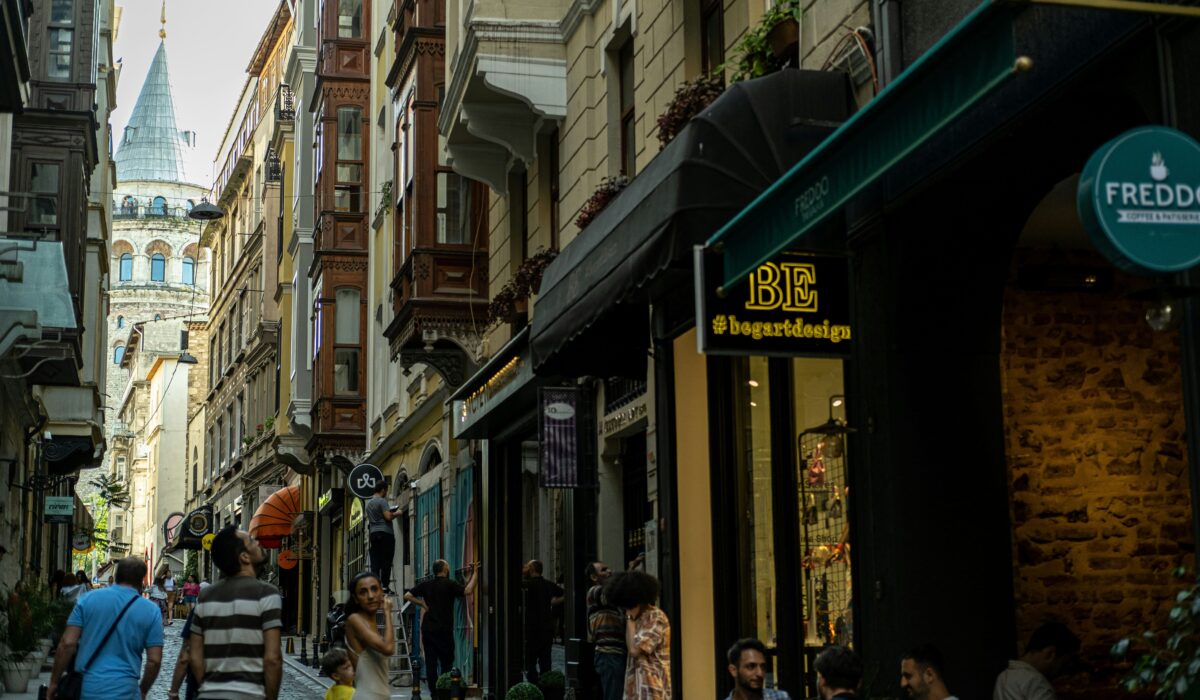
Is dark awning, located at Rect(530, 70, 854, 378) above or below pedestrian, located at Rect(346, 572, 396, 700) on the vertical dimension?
above

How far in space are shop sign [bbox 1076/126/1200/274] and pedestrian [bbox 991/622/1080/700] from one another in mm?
3511

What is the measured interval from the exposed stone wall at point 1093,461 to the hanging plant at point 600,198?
18.2ft

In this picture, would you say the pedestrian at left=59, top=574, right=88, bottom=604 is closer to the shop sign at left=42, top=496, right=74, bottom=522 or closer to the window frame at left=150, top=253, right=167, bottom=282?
the shop sign at left=42, top=496, right=74, bottom=522

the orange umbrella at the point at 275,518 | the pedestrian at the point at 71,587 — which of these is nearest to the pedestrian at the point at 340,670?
the pedestrian at the point at 71,587

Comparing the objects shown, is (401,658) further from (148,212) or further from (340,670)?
(148,212)

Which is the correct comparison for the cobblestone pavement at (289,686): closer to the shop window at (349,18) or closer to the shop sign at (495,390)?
the shop sign at (495,390)

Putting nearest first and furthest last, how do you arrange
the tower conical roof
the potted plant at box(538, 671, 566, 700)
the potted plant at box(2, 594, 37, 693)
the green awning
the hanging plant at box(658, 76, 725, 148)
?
the green awning → the hanging plant at box(658, 76, 725, 148) → the potted plant at box(538, 671, 566, 700) → the potted plant at box(2, 594, 37, 693) → the tower conical roof

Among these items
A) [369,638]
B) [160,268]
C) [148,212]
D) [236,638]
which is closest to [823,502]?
[369,638]

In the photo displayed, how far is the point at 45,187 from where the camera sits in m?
28.9

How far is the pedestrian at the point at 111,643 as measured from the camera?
10.1 meters

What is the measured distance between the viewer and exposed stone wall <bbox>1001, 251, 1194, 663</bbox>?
36.0 ft

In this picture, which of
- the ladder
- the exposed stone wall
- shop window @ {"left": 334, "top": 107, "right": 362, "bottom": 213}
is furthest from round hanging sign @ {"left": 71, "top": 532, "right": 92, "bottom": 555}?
the exposed stone wall

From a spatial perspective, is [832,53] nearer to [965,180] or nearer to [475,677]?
[965,180]

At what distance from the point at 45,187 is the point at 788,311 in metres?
21.7
